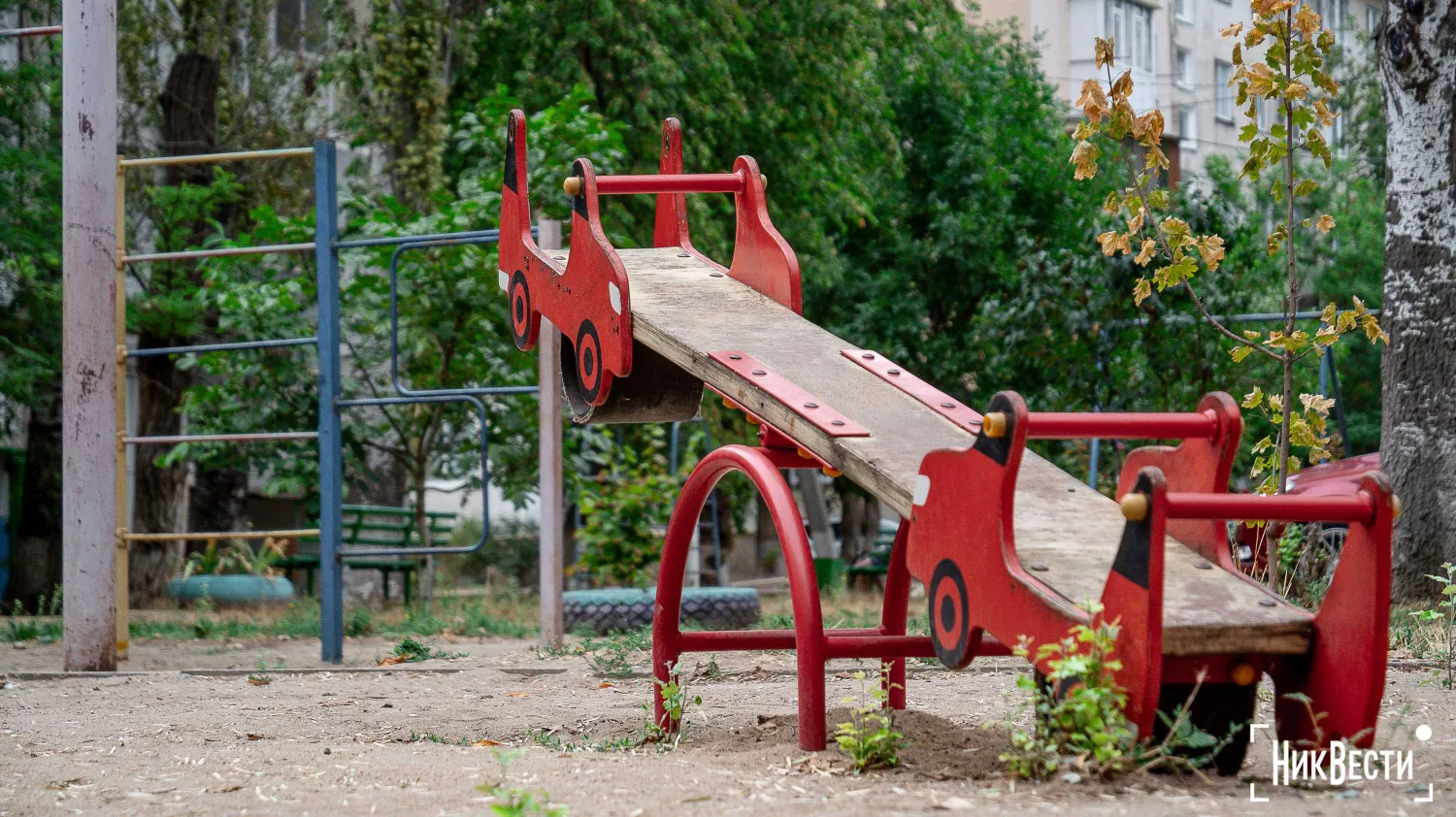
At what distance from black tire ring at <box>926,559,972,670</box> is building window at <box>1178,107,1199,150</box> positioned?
97.3ft

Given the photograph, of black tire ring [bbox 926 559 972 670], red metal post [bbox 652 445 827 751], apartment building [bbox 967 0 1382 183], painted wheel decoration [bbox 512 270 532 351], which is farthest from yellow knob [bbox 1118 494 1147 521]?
apartment building [bbox 967 0 1382 183]

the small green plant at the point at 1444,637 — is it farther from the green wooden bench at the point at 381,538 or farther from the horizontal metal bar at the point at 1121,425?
the green wooden bench at the point at 381,538

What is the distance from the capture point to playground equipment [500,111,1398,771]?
253cm

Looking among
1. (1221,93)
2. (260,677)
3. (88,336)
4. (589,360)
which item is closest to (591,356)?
(589,360)

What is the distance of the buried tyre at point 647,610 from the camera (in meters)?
7.75

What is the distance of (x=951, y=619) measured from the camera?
2.97 metres

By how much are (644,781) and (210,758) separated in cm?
129

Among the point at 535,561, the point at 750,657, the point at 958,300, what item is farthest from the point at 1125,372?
the point at 535,561

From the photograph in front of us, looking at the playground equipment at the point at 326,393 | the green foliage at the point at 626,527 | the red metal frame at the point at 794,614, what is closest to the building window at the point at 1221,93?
the green foliage at the point at 626,527

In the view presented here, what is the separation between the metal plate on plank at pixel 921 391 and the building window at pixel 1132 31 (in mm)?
24385

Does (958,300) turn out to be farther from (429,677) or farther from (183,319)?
(429,677)

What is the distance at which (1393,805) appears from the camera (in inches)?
101

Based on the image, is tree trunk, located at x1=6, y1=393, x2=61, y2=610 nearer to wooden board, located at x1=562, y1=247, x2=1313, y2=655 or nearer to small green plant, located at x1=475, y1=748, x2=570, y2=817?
wooden board, located at x1=562, y1=247, x2=1313, y2=655

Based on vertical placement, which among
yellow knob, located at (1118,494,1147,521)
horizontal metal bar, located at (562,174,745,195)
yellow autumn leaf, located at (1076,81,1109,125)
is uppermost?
yellow autumn leaf, located at (1076,81,1109,125)
